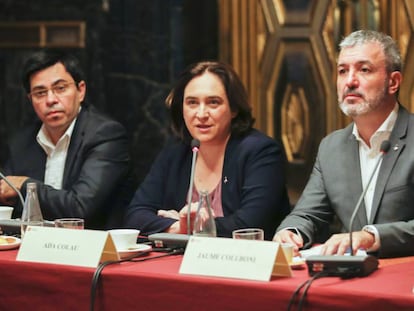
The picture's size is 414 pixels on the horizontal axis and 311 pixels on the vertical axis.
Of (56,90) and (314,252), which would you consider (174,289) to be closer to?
(314,252)

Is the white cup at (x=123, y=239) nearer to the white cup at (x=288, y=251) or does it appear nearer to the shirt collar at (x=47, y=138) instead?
the white cup at (x=288, y=251)

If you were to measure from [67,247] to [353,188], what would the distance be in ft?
3.43

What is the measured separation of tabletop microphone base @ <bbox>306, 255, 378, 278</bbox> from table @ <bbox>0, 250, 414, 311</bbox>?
0.09 feet

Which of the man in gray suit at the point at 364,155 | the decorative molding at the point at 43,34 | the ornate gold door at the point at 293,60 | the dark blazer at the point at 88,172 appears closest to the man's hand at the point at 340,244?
the man in gray suit at the point at 364,155

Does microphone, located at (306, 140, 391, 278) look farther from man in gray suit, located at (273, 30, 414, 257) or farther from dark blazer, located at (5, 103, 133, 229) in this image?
dark blazer, located at (5, 103, 133, 229)

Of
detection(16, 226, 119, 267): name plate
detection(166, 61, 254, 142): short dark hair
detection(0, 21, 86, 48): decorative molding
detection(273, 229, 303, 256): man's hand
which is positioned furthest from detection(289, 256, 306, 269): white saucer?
detection(0, 21, 86, 48): decorative molding

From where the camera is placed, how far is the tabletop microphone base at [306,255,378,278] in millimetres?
2217

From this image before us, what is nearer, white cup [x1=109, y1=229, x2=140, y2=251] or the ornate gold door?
white cup [x1=109, y1=229, x2=140, y2=251]

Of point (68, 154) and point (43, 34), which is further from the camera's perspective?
point (43, 34)

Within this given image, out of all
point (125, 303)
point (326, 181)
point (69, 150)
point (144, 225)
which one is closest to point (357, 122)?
point (326, 181)

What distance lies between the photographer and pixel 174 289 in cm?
232

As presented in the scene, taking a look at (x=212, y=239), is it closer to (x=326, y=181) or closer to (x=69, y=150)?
(x=326, y=181)

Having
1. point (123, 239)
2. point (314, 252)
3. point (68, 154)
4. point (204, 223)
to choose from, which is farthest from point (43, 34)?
point (314, 252)

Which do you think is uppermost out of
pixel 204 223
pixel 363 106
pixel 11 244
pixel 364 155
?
pixel 363 106
